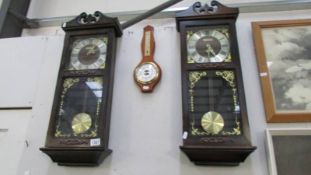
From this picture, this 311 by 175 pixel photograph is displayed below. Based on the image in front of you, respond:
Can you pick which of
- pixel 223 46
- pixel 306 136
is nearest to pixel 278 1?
pixel 223 46

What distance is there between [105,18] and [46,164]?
2.40 ft

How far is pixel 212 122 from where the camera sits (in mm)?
1084

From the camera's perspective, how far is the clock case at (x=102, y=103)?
3.61 feet

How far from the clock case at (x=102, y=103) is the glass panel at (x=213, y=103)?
0.36 meters

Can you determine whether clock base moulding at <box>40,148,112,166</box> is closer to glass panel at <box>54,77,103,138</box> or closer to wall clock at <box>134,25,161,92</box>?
glass panel at <box>54,77,103,138</box>

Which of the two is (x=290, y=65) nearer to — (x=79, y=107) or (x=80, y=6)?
(x=79, y=107)

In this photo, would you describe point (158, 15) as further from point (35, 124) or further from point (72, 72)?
point (35, 124)

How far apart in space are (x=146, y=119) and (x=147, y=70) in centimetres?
23

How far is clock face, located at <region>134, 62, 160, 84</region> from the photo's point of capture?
1250mm

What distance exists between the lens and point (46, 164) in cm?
121

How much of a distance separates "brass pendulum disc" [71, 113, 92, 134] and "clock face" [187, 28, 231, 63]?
513 mm

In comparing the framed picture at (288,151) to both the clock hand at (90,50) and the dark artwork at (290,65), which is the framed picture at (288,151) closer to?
the dark artwork at (290,65)

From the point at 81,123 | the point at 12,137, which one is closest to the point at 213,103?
the point at 81,123

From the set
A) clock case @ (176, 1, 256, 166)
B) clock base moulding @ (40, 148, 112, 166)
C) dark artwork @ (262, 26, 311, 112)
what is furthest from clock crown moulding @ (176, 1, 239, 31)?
clock base moulding @ (40, 148, 112, 166)
